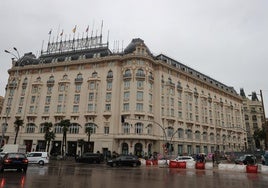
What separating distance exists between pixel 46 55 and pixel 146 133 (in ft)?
132

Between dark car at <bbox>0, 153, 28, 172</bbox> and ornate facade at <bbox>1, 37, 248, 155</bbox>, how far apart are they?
31.4 m

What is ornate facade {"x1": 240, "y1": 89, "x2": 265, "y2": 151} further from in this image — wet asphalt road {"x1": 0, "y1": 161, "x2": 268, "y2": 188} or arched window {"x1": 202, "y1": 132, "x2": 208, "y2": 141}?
wet asphalt road {"x1": 0, "y1": 161, "x2": 268, "y2": 188}

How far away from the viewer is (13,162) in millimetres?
20281

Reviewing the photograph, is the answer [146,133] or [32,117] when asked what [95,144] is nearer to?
[146,133]

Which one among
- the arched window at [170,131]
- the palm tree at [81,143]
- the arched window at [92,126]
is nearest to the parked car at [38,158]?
the palm tree at [81,143]

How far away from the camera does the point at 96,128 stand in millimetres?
55188

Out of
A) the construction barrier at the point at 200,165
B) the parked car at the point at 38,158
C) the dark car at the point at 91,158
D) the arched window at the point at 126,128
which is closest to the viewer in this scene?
the construction barrier at the point at 200,165

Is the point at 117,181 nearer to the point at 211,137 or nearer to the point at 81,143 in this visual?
the point at 81,143

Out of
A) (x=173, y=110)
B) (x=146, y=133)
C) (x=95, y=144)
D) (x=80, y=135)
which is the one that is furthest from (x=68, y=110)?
(x=173, y=110)

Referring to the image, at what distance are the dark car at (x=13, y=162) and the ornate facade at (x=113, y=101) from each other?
31.4 m

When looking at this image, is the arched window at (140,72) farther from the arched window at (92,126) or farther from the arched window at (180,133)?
the arched window at (180,133)

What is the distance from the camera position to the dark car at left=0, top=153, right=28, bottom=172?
20.0 m

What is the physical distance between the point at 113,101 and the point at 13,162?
36.1 meters

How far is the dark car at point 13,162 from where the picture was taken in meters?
20.0
